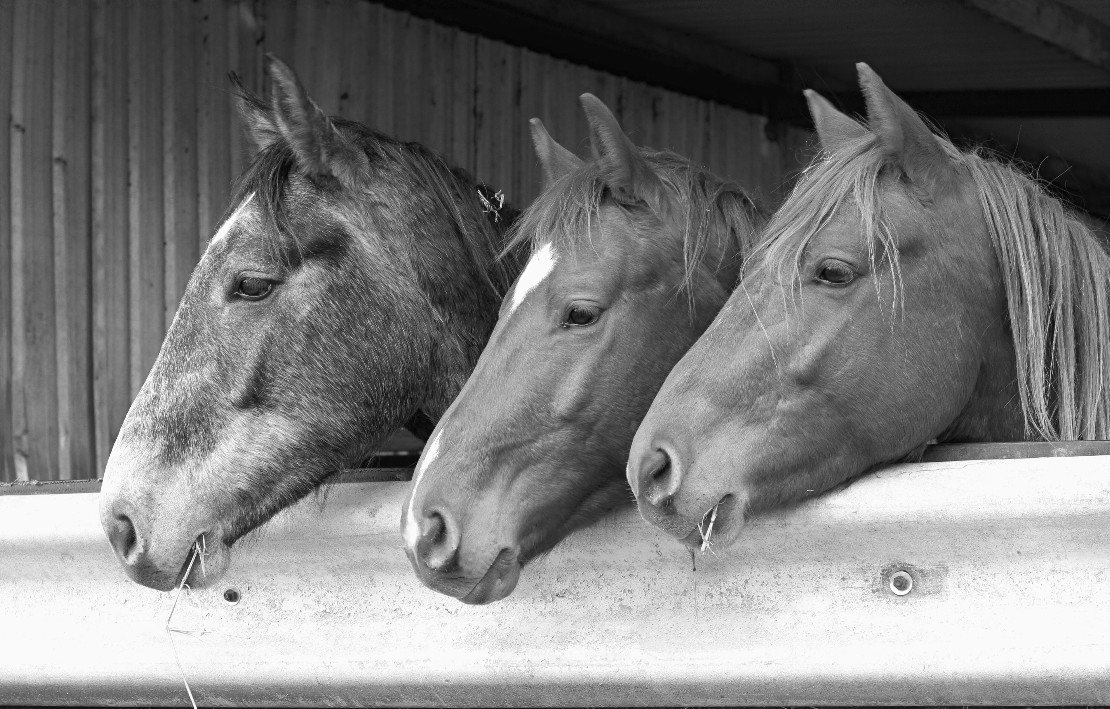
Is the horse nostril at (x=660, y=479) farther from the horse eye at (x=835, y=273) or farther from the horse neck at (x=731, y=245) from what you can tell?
the horse neck at (x=731, y=245)

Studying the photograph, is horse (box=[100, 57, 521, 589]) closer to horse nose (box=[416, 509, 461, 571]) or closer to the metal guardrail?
the metal guardrail

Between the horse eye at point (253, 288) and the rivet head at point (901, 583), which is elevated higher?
the rivet head at point (901, 583)

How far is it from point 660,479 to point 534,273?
694 millimetres

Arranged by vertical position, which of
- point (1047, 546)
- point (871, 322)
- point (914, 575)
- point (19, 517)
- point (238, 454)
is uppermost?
point (871, 322)

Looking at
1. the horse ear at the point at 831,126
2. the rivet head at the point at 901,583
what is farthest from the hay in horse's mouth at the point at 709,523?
the horse ear at the point at 831,126

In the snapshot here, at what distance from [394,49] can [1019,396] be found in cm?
505

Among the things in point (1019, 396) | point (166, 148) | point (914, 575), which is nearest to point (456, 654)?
point (914, 575)

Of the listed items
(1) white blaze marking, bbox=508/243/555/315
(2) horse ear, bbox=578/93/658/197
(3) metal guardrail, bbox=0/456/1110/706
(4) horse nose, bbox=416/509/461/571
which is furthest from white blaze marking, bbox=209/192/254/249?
(4) horse nose, bbox=416/509/461/571

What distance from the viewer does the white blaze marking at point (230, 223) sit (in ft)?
10.5

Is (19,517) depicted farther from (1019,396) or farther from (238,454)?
(1019,396)

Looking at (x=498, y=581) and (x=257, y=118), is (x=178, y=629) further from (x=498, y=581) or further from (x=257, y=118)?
(x=257, y=118)

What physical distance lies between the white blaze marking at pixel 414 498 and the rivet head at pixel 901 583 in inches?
35.2

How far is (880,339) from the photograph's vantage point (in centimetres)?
242

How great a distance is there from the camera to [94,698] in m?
2.94
